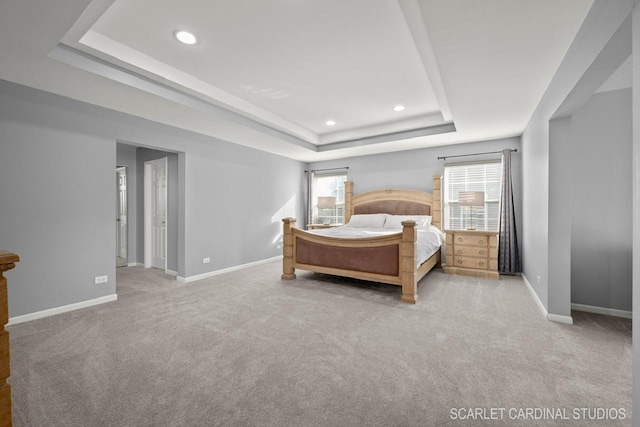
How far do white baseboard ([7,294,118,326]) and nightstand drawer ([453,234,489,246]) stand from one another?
5.01 m

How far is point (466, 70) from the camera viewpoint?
2.49m

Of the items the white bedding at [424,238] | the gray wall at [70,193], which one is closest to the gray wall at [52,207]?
the gray wall at [70,193]

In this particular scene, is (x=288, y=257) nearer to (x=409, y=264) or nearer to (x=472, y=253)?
(x=409, y=264)

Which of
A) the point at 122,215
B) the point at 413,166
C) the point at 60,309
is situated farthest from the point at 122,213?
the point at 413,166

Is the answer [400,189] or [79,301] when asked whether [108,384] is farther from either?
[400,189]

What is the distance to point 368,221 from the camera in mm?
5516

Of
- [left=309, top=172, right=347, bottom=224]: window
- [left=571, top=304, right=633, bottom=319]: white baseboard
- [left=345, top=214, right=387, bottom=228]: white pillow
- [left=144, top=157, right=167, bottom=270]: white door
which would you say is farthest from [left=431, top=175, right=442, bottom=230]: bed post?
[left=144, top=157, right=167, bottom=270]: white door

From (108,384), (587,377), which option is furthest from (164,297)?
(587,377)

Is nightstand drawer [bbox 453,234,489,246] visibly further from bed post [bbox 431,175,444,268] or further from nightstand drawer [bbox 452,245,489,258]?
bed post [bbox 431,175,444,268]

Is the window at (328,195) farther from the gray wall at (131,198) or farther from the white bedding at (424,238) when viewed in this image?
the gray wall at (131,198)

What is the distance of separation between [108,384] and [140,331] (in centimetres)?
80

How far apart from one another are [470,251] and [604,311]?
1752 mm

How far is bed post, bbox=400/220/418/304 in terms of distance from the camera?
129 inches

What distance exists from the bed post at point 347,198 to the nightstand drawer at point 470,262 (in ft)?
7.69
